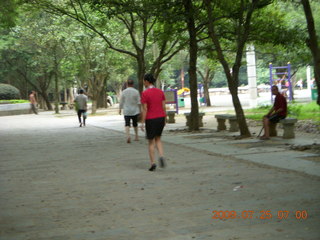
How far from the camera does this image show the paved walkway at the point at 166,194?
551cm

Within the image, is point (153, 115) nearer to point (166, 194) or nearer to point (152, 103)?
point (152, 103)

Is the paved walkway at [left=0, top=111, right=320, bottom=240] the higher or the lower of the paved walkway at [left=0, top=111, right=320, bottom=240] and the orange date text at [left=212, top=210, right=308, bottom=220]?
the higher

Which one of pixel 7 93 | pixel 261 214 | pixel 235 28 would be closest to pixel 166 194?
pixel 261 214

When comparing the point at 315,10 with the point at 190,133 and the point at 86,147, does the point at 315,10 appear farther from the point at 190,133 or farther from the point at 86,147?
the point at 86,147

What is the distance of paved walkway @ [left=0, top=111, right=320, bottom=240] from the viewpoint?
5.51 meters

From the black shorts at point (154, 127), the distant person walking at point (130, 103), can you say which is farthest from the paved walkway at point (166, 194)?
the distant person walking at point (130, 103)

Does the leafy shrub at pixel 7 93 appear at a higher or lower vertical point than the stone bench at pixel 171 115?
higher

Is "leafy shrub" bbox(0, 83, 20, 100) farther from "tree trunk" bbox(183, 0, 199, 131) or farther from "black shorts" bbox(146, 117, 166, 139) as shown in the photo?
"black shorts" bbox(146, 117, 166, 139)

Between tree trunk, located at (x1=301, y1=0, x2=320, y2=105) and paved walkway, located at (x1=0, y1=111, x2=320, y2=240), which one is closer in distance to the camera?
paved walkway, located at (x1=0, y1=111, x2=320, y2=240)

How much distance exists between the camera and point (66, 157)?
41.0 feet

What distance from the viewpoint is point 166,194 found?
7395mm

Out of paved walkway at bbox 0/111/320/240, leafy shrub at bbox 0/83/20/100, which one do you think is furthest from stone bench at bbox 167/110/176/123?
leafy shrub at bbox 0/83/20/100

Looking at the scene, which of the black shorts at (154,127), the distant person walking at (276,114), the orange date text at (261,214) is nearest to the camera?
the orange date text at (261,214)

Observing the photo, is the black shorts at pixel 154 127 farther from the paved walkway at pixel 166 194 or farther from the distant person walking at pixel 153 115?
the paved walkway at pixel 166 194
